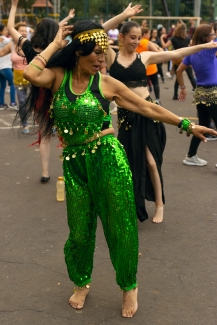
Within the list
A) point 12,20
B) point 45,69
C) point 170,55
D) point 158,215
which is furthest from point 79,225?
point 12,20

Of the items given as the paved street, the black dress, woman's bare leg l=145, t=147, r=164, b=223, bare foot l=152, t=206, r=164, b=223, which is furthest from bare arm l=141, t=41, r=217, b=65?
the paved street

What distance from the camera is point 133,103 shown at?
11.0ft

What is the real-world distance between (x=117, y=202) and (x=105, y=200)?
0.29 ft

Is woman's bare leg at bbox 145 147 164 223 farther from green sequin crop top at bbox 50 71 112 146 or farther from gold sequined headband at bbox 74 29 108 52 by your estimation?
gold sequined headband at bbox 74 29 108 52

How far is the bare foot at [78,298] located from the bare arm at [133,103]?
50.1 inches

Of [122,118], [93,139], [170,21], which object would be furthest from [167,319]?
[170,21]

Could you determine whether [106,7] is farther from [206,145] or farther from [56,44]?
[56,44]

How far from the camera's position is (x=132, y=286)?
340cm

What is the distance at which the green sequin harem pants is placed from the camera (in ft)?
10.5

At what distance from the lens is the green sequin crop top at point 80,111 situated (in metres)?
3.15

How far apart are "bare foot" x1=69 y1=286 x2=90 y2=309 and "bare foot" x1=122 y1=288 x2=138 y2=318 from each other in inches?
11.8

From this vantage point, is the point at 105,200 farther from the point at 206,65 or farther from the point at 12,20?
the point at 206,65

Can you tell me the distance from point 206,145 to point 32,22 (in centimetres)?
2635

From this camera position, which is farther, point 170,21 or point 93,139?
point 170,21
